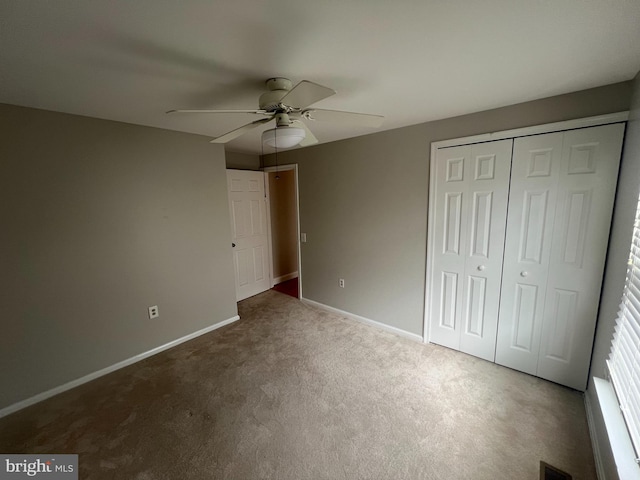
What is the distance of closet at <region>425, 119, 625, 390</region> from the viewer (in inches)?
71.6

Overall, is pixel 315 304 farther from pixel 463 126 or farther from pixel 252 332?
pixel 463 126

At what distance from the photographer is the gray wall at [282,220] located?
459 cm

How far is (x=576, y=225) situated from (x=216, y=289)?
3.46 metres

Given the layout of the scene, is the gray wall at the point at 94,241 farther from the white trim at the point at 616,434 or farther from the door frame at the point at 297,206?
the white trim at the point at 616,434

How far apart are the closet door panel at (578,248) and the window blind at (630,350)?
0.48 metres

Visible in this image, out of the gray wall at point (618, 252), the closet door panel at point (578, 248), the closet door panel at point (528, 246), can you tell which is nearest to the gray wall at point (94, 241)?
the closet door panel at point (528, 246)

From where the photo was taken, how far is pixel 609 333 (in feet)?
5.22

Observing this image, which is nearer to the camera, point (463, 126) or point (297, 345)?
point (463, 126)

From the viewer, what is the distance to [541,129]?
75.7 inches

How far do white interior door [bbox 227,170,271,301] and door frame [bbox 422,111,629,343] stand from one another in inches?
104

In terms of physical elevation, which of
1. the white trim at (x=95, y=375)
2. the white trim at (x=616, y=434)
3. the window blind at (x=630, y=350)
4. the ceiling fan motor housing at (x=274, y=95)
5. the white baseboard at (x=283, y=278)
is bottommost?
the white trim at (x=95, y=375)

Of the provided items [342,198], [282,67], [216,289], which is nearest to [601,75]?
[282,67]

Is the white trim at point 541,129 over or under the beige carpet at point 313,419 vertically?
over

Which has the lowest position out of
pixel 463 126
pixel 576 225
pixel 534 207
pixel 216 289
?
pixel 216 289
